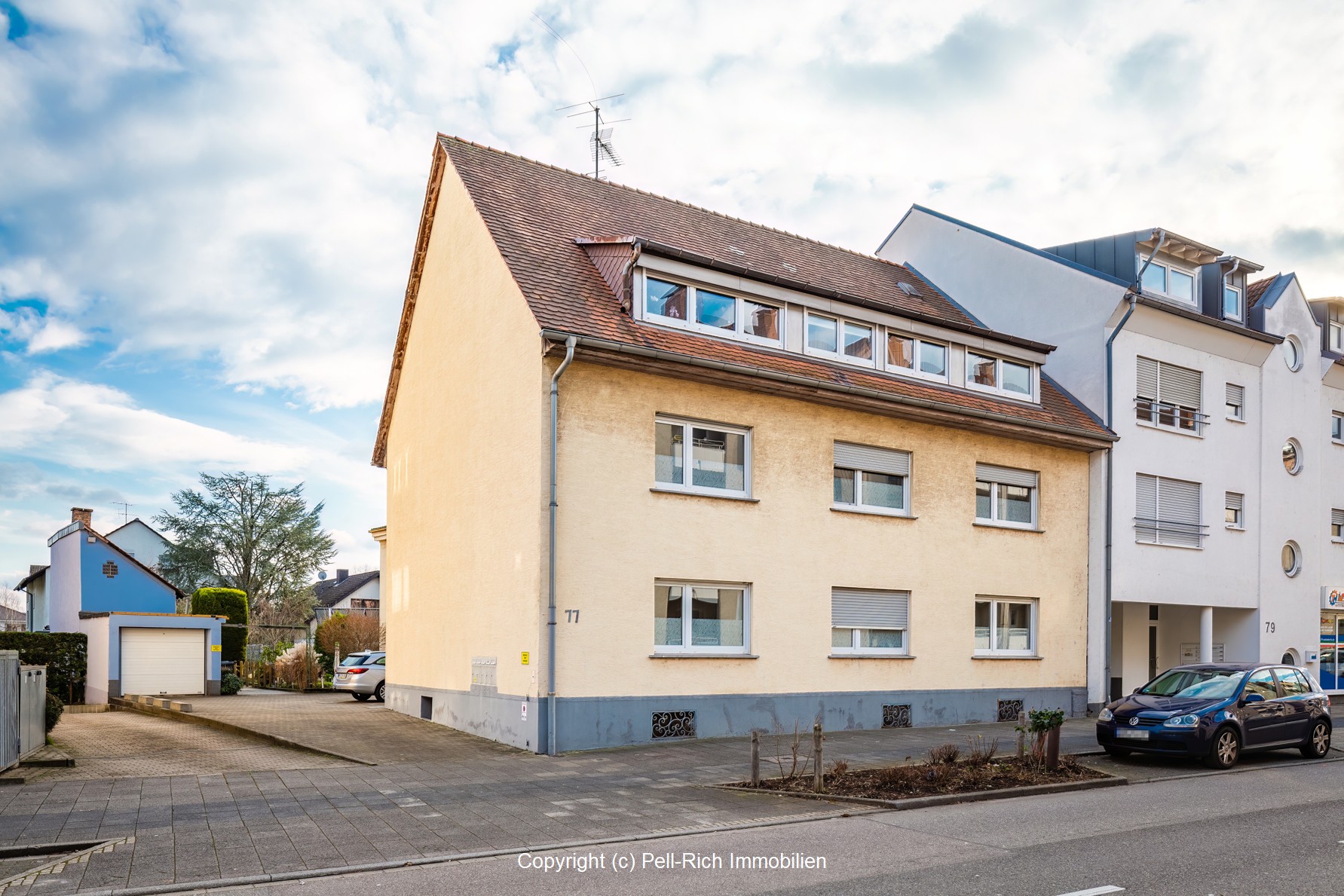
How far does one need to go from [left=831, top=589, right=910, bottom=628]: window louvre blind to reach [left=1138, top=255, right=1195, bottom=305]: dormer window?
1010 centimetres

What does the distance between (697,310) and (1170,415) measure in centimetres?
1259

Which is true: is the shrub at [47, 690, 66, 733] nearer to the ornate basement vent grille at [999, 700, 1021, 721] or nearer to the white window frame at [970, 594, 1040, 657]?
the white window frame at [970, 594, 1040, 657]

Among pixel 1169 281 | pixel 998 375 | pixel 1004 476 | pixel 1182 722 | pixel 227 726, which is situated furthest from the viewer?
pixel 1169 281

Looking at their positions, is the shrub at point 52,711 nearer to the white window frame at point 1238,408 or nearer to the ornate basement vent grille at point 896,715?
Answer: the ornate basement vent grille at point 896,715

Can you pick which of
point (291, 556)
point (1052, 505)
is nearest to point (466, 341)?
point (1052, 505)

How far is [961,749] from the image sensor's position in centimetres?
1530

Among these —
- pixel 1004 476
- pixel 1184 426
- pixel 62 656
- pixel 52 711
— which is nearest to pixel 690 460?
pixel 1004 476

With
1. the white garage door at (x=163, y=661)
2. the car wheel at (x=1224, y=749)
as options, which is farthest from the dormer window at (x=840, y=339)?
the white garage door at (x=163, y=661)

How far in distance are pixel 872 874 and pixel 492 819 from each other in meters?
3.82

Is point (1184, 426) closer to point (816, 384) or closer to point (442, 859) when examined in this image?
point (816, 384)

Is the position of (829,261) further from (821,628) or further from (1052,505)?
(821,628)

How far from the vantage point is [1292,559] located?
26609 millimetres

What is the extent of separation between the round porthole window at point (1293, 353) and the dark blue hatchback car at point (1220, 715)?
13.3 m

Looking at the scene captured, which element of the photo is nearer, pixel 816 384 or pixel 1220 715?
pixel 1220 715
